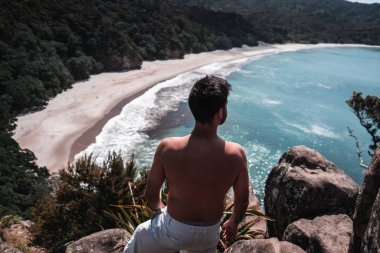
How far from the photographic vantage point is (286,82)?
56031 millimetres

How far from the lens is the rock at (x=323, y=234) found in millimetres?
5574

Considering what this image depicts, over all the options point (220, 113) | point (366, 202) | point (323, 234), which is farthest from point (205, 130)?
point (323, 234)

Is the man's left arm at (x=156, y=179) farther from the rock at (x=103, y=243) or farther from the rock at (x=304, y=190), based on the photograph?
the rock at (x=304, y=190)

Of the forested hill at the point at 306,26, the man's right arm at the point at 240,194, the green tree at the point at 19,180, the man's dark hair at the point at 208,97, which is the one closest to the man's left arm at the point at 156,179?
the man's dark hair at the point at 208,97

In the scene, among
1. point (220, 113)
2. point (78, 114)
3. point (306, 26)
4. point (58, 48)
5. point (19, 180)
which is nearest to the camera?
point (220, 113)

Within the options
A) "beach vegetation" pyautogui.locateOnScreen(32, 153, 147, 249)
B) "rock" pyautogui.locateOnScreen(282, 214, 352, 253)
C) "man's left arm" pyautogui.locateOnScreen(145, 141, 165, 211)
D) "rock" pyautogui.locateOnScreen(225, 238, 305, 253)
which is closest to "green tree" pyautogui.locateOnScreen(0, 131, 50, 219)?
"beach vegetation" pyautogui.locateOnScreen(32, 153, 147, 249)

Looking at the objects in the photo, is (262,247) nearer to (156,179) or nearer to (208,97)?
(156,179)

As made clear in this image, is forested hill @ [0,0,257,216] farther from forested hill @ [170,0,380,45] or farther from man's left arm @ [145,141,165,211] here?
forested hill @ [170,0,380,45]

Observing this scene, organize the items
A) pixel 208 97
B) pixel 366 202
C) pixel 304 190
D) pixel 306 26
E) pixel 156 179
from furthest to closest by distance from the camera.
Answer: pixel 306 26 → pixel 304 190 → pixel 366 202 → pixel 156 179 → pixel 208 97

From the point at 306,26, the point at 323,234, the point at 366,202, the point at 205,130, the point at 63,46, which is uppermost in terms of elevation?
the point at 306,26

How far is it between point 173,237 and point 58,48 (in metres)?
42.8

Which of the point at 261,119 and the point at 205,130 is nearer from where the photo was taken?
the point at 205,130

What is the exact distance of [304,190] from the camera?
6973 mm

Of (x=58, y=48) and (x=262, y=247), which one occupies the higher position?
(x=262, y=247)
